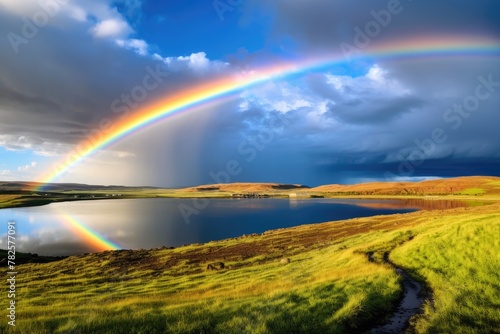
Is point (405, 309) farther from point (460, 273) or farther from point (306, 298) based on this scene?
point (460, 273)

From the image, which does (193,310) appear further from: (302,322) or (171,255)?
(171,255)

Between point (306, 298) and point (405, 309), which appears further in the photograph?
point (306, 298)

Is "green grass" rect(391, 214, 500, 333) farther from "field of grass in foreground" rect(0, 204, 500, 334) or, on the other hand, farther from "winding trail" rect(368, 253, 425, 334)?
"winding trail" rect(368, 253, 425, 334)

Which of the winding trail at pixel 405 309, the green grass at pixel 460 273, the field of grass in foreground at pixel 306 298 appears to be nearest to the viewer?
the field of grass in foreground at pixel 306 298

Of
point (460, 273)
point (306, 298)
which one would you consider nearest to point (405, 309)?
point (306, 298)

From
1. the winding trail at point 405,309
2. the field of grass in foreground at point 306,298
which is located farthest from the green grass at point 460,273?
the winding trail at point 405,309

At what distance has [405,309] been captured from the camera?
1466cm

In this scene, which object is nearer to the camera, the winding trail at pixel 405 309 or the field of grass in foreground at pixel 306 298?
the field of grass in foreground at pixel 306 298

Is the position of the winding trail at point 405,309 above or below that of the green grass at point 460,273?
below

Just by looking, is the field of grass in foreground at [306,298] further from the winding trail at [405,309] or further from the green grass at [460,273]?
the winding trail at [405,309]

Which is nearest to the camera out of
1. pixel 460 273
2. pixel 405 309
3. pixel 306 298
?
pixel 405 309

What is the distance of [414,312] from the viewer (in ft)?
46.8

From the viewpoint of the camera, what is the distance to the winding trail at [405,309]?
12.5m

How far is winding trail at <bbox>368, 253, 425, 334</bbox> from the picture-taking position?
12461 millimetres
